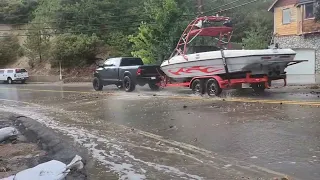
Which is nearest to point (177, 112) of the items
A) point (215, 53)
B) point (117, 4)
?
point (215, 53)

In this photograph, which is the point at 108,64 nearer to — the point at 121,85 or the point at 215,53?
the point at 121,85

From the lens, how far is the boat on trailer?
13445mm

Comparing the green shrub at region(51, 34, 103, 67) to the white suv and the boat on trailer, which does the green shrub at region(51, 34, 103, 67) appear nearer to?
the white suv

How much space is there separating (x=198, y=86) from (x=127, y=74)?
549cm

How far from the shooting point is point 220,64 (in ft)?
45.7

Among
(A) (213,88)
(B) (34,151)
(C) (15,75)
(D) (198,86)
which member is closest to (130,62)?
(D) (198,86)

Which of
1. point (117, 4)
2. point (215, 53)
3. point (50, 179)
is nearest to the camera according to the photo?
point (50, 179)

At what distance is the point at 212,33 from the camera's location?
53.1 feet

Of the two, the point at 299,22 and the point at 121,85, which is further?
the point at 299,22

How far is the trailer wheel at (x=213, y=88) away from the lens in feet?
46.5

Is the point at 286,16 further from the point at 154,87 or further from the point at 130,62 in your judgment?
the point at 154,87

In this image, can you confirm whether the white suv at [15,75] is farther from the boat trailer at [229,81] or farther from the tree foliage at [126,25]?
the boat trailer at [229,81]

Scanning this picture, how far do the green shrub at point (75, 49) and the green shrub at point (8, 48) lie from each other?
46.9 feet

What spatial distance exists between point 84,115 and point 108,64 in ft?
32.5
